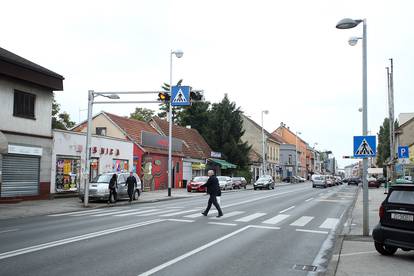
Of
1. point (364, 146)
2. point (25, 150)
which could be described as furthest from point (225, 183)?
point (364, 146)

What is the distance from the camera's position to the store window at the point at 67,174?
25.9 meters

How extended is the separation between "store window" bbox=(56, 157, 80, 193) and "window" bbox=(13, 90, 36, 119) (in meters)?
3.80

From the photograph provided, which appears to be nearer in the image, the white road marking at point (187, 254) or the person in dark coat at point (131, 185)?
the white road marking at point (187, 254)

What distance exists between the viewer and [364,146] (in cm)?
1202

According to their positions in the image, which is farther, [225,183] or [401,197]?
[225,183]

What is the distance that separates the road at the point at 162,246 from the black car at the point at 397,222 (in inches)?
48.2

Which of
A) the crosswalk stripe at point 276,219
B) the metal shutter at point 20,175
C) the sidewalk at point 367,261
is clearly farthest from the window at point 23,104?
the sidewalk at point 367,261

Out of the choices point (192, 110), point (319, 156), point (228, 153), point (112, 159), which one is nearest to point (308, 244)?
point (112, 159)

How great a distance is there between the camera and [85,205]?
20734 millimetres

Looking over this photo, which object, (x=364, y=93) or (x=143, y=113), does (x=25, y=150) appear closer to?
(x=364, y=93)

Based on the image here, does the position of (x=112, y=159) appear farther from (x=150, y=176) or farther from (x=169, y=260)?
(x=169, y=260)

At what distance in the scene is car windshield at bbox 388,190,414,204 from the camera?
27.3ft

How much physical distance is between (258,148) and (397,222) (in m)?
68.4

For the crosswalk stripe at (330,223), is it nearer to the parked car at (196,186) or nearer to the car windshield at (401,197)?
the car windshield at (401,197)
